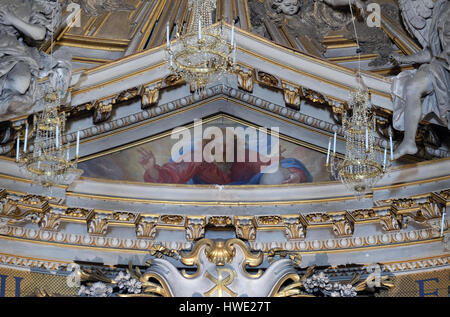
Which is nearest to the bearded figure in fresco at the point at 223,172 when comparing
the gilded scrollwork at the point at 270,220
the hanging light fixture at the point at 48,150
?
the gilded scrollwork at the point at 270,220

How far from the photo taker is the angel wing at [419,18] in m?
11.1

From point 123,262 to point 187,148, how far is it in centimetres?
140

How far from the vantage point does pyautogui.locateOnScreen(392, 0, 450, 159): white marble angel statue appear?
10.3 m

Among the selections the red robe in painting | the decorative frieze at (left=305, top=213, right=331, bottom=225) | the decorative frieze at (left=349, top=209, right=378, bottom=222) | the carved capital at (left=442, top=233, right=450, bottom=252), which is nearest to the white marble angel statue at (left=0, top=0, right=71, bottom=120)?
the red robe in painting

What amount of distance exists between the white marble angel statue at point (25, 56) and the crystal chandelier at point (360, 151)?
276 centimetres

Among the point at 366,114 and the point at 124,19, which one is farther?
the point at 124,19

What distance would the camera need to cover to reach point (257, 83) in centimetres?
1100

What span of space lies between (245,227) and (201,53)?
1920mm

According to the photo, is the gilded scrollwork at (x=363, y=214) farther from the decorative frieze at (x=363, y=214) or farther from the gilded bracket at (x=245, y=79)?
the gilded bracket at (x=245, y=79)

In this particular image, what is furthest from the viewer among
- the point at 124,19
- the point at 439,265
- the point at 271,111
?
the point at 124,19

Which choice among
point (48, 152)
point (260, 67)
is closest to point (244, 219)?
point (260, 67)

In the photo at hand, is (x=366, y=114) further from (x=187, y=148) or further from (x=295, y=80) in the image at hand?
(x=187, y=148)

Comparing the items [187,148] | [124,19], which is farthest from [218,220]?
[124,19]

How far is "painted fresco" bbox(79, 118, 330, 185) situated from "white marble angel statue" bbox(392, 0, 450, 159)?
3.40 ft
